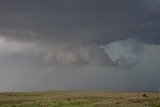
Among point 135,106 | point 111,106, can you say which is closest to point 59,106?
point 111,106

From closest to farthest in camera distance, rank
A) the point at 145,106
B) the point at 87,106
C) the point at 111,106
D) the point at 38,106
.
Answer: the point at 145,106
the point at 111,106
the point at 87,106
the point at 38,106

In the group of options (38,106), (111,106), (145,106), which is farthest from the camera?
(38,106)

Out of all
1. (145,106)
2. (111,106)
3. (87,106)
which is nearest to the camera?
(145,106)

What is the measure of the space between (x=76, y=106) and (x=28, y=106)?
13861 millimetres

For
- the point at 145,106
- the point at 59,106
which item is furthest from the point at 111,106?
the point at 59,106

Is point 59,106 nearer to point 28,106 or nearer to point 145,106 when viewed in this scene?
point 28,106

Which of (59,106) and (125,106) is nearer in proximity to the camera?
(125,106)

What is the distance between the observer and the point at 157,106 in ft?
217

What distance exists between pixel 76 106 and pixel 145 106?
17228 millimetres

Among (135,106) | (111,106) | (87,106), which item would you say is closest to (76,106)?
(87,106)

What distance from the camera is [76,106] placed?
7738 centimetres

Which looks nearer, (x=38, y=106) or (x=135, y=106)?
(x=135, y=106)

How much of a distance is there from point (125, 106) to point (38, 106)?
23.7m

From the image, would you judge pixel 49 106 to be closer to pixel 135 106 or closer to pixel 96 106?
pixel 96 106
